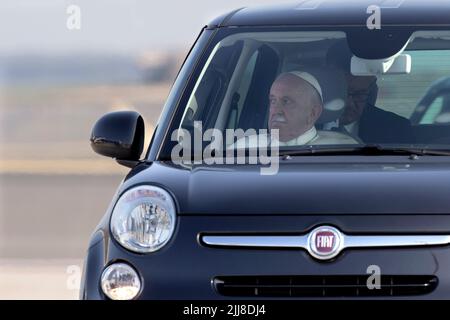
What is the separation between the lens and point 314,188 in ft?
18.7

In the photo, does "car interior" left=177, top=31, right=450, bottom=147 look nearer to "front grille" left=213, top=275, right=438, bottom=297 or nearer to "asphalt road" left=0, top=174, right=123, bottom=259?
"front grille" left=213, top=275, right=438, bottom=297

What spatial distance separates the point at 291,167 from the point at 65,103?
2711 centimetres

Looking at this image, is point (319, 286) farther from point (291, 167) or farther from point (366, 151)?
point (366, 151)

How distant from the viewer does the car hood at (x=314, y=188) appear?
18.3ft

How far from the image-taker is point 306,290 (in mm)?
5504

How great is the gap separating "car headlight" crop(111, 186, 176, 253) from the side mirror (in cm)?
79

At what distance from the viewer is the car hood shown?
557 centimetres

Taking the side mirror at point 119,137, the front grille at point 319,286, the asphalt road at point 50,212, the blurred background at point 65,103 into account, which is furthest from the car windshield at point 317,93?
the asphalt road at point 50,212

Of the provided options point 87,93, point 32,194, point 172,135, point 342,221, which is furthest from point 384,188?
point 87,93

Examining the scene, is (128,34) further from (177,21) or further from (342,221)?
(342,221)

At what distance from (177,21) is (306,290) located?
2857cm

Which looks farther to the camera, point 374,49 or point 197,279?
point 374,49

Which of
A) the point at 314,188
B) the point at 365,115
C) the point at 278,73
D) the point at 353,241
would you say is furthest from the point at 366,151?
the point at 278,73

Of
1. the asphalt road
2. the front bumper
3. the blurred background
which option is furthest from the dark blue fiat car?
the asphalt road
